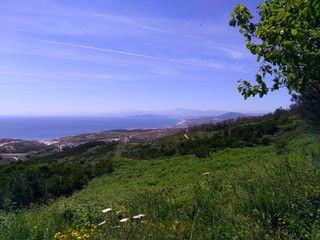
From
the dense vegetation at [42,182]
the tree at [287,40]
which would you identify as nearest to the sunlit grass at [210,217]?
the tree at [287,40]

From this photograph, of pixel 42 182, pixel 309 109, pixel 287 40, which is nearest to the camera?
pixel 287 40

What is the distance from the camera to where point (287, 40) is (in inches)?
168

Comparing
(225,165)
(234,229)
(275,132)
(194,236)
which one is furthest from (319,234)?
(275,132)

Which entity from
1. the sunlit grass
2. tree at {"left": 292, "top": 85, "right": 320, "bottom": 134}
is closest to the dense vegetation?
the sunlit grass

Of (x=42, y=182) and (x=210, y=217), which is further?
(x=42, y=182)

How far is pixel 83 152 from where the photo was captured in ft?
121

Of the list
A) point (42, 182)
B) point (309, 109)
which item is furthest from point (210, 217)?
point (42, 182)

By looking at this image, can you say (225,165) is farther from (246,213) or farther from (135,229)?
(135,229)

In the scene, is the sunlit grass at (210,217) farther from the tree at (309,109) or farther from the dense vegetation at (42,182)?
the dense vegetation at (42,182)

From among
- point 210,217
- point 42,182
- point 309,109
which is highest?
point 309,109

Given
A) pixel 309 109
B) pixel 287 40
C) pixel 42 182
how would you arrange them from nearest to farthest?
pixel 287 40 < pixel 309 109 < pixel 42 182

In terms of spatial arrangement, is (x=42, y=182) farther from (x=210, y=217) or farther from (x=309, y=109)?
(x=210, y=217)

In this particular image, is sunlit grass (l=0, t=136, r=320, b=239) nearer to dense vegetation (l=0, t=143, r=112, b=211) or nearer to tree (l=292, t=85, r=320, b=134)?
tree (l=292, t=85, r=320, b=134)

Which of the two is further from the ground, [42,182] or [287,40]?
[287,40]
